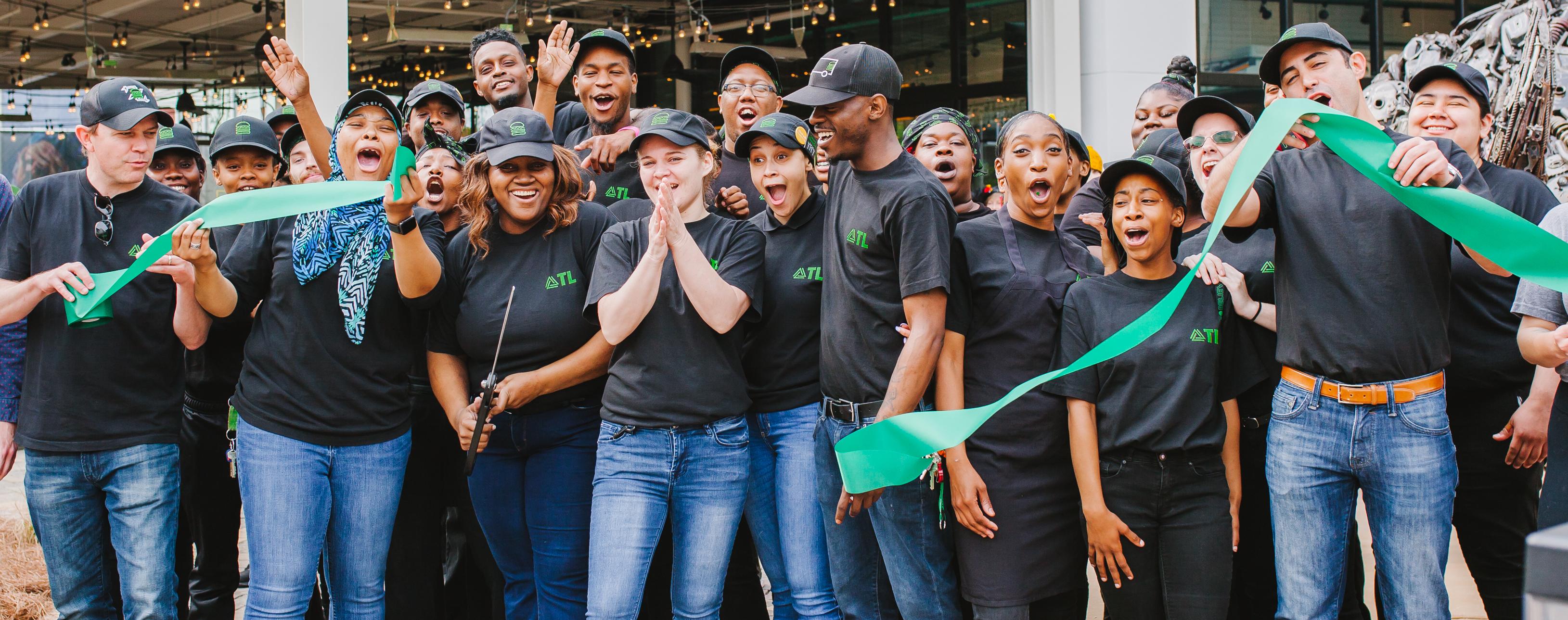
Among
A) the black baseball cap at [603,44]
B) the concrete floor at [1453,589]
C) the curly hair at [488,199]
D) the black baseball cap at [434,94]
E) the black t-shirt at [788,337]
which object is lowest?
the concrete floor at [1453,589]

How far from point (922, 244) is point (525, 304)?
1.35m

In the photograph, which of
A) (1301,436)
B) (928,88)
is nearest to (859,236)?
(1301,436)

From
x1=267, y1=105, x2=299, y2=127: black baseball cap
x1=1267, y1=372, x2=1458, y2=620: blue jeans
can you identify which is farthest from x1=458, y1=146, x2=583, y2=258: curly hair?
x1=1267, y1=372, x2=1458, y2=620: blue jeans

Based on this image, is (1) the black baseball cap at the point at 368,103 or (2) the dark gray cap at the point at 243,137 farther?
(2) the dark gray cap at the point at 243,137

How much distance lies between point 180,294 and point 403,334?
0.70 meters

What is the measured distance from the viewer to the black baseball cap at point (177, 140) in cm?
452

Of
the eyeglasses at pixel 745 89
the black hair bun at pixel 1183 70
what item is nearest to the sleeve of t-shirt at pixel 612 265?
the eyeglasses at pixel 745 89

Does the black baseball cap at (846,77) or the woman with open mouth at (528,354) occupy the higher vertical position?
the black baseball cap at (846,77)

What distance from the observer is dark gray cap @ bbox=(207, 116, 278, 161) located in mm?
4453

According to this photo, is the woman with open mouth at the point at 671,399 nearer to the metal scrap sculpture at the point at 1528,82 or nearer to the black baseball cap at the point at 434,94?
the black baseball cap at the point at 434,94

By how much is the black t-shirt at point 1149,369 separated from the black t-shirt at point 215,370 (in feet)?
9.83

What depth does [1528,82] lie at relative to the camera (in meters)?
6.67

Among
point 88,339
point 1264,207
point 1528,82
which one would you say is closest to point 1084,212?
point 1264,207

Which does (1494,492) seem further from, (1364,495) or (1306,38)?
(1306,38)
